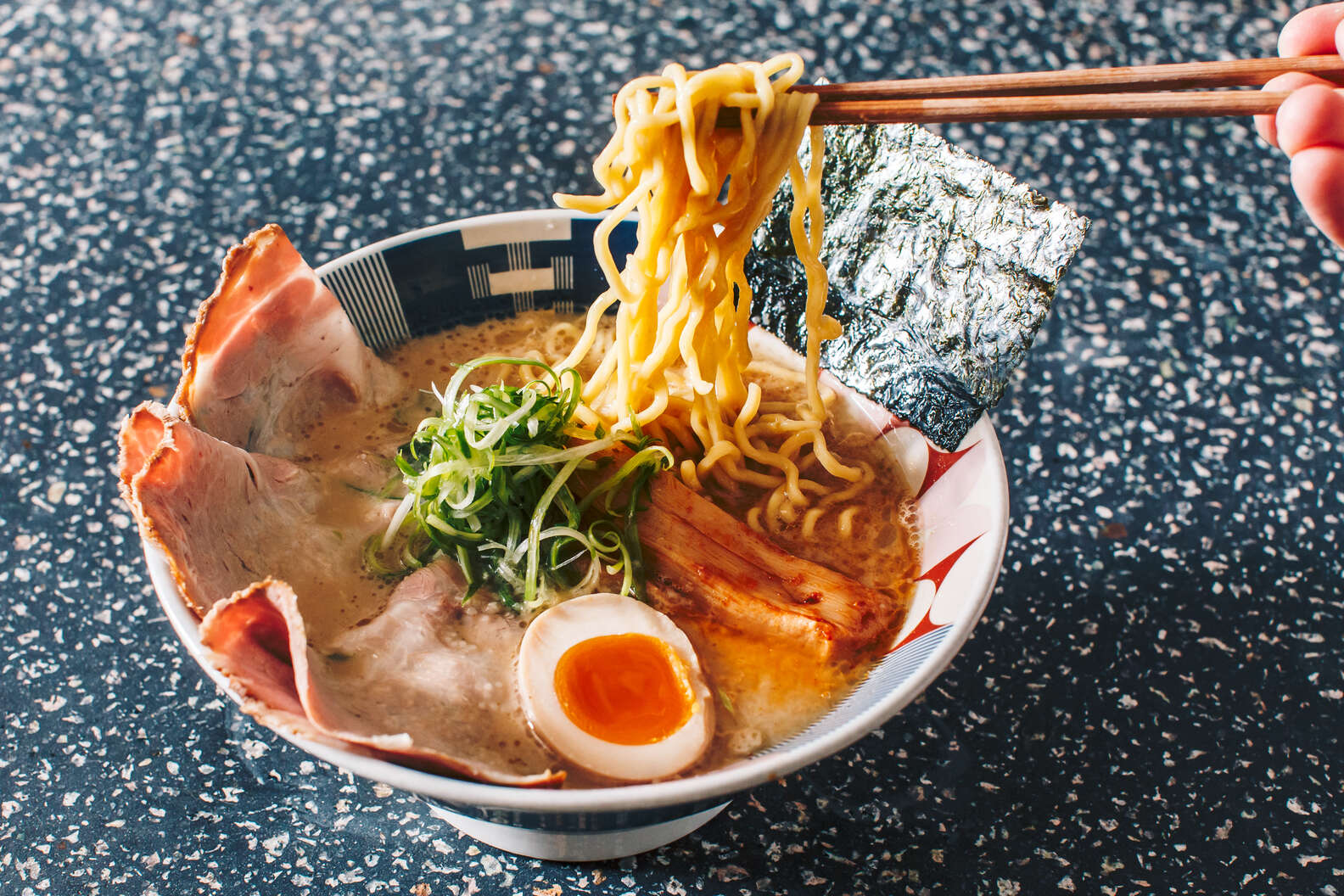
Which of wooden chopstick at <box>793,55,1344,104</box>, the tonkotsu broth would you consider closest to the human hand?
wooden chopstick at <box>793,55,1344,104</box>

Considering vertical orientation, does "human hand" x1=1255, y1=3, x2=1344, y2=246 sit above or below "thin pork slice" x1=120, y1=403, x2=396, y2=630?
above

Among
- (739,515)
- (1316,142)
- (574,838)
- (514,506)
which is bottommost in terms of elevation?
(574,838)

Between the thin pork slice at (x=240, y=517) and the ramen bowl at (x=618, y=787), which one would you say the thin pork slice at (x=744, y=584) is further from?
the thin pork slice at (x=240, y=517)

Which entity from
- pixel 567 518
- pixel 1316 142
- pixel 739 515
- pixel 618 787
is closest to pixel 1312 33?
pixel 1316 142

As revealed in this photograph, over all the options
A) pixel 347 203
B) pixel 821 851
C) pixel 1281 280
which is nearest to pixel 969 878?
pixel 821 851

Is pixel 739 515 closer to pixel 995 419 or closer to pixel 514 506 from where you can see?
pixel 514 506

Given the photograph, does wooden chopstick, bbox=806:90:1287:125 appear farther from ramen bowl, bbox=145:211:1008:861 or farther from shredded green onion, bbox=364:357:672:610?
shredded green onion, bbox=364:357:672:610
